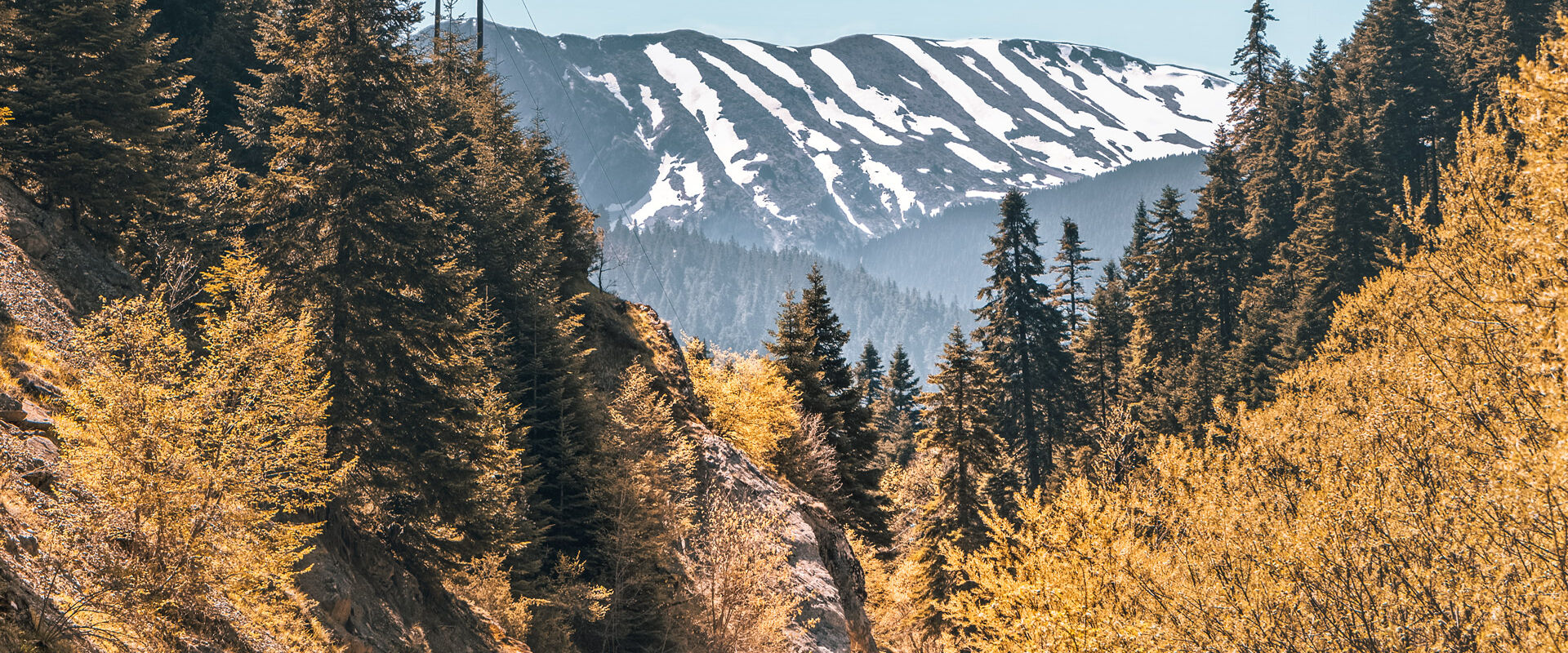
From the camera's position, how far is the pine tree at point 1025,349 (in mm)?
52562

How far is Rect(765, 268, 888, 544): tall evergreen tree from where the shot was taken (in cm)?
4325

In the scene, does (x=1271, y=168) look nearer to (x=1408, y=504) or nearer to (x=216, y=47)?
(x=1408, y=504)

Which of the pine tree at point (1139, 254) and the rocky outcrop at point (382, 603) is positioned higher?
the pine tree at point (1139, 254)

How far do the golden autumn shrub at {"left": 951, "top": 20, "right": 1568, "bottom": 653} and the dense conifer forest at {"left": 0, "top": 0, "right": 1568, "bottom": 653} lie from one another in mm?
113

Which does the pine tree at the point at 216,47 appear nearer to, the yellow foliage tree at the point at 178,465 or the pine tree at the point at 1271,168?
the yellow foliage tree at the point at 178,465

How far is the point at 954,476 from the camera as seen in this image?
39938mm

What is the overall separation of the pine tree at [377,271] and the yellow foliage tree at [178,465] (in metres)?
5.18

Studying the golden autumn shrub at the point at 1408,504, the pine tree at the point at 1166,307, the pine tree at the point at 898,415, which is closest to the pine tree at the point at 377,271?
the golden autumn shrub at the point at 1408,504

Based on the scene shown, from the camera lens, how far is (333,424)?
64.0ft

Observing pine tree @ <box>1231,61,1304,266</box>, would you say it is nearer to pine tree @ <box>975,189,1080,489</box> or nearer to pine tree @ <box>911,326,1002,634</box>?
pine tree @ <box>975,189,1080,489</box>

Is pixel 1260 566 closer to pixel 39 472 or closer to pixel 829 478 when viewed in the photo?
pixel 39 472

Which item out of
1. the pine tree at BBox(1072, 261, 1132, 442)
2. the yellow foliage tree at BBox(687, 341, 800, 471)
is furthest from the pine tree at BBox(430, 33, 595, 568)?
the pine tree at BBox(1072, 261, 1132, 442)

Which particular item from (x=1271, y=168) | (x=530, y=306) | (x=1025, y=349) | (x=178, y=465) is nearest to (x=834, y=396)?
(x=1025, y=349)

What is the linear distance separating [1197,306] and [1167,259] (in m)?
3.63
